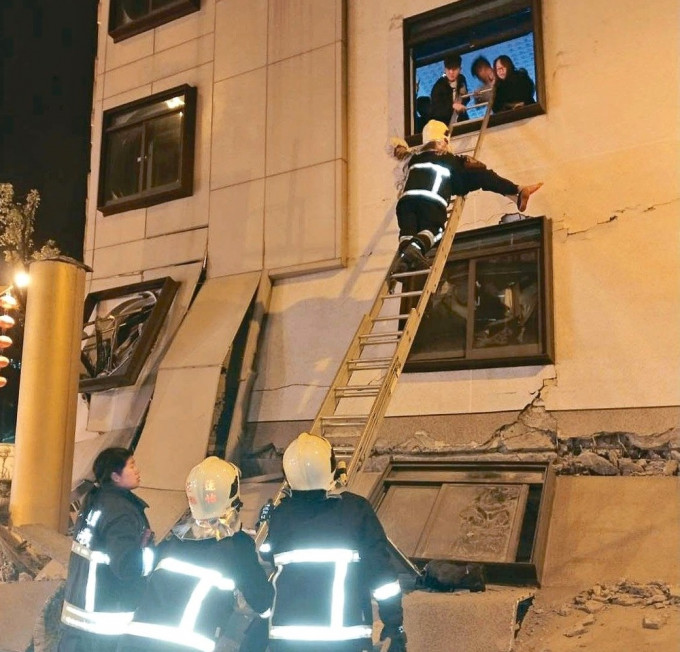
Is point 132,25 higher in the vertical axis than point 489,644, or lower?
higher

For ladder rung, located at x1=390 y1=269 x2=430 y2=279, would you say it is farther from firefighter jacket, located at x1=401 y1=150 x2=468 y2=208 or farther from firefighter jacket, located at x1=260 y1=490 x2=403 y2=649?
firefighter jacket, located at x1=260 y1=490 x2=403 y2=649

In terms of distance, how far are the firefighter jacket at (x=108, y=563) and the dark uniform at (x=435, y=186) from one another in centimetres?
330

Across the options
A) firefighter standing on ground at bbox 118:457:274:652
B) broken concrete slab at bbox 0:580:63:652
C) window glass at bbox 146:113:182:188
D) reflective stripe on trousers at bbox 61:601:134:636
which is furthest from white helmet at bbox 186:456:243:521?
window glass at bbox 146:113:182:188

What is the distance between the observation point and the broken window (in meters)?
5.30

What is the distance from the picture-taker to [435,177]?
619 cm

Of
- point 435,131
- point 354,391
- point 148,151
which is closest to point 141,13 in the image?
point 148,151

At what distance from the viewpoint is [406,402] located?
7059 millimetres

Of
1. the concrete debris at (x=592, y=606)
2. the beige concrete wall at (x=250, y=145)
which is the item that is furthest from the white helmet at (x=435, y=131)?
the concrete debris at (x=592, y=606)

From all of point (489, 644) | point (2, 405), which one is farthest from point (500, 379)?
point (2, 405)

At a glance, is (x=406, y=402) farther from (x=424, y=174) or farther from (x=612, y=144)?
(x=612, y=144)

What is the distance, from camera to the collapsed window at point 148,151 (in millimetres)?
9133

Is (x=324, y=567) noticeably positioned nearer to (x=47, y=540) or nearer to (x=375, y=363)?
(x=375, y=363)

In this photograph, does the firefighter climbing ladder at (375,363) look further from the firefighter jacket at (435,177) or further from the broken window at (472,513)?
the broken window at (472,513)

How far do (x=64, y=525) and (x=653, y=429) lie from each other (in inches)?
200
